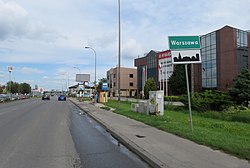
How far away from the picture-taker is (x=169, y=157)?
711 cm

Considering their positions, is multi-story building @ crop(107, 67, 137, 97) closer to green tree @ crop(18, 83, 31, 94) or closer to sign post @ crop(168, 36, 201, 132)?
green tree @ crop(18, 83, 31, 94)

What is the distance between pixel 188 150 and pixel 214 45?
58.5 meters

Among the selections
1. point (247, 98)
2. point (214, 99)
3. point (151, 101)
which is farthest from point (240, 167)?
point (247, 98)

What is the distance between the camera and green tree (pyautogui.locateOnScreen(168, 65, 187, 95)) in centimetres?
7050

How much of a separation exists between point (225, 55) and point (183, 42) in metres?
52.1

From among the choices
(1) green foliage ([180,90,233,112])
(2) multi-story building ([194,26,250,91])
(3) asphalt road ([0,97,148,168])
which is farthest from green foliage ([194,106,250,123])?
(2) multi-story building ([194,26,250,91])

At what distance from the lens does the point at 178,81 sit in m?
70.9

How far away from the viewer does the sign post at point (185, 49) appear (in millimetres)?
11211

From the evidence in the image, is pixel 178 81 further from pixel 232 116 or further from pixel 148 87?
pixel 232 116

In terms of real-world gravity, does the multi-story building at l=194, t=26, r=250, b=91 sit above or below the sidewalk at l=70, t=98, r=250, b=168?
above

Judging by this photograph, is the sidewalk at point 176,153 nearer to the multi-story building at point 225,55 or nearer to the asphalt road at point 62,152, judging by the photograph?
the asphalt road at point 62,152

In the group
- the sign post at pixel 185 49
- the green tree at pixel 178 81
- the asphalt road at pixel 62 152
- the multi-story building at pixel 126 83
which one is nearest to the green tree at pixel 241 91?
the sign post at pixel 185 49

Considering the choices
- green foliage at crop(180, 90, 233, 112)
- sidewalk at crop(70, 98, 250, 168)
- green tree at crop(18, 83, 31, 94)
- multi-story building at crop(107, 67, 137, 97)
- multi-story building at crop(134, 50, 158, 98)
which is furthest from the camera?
green tree at crop(18, 83, 31, 94)

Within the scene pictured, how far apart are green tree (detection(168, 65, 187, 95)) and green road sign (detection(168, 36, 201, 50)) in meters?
59.5
